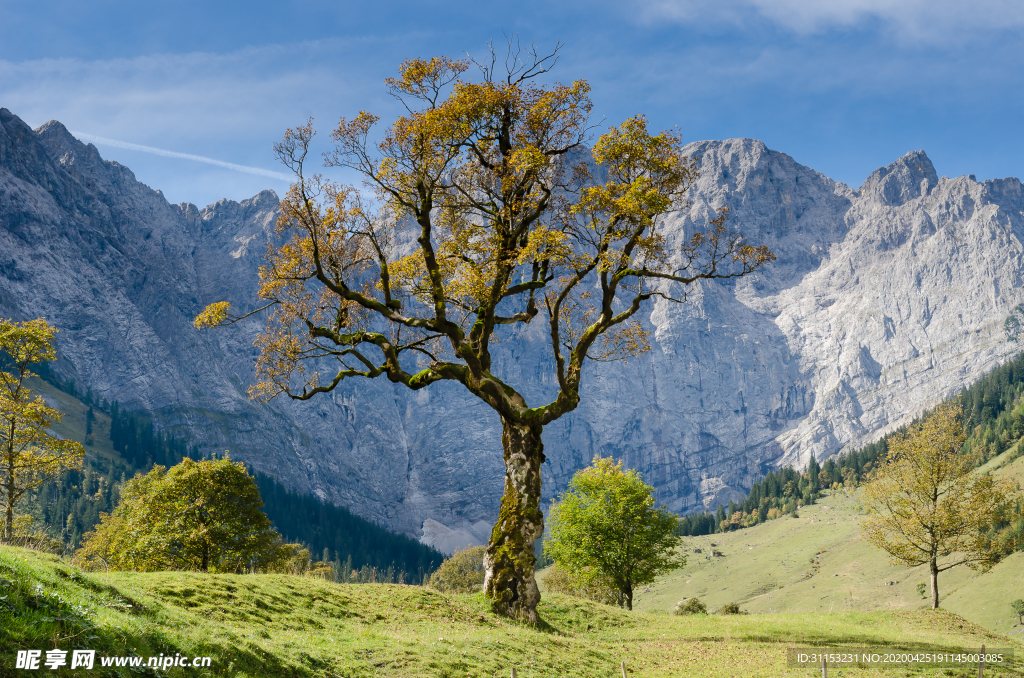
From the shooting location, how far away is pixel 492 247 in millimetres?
25469

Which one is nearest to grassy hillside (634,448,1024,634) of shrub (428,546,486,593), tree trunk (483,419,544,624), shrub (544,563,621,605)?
shrub (544,563,621,605)

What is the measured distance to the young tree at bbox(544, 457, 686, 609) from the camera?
4982cm

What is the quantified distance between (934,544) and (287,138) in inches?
1735

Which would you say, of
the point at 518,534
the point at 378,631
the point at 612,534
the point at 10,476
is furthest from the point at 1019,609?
the point at 10,476

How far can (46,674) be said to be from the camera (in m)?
8.75

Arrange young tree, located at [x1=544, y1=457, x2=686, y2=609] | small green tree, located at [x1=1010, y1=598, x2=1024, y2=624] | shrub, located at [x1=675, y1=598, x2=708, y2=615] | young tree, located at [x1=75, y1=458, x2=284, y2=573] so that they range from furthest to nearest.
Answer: small green tree, located at [x1=1010, y1=598, x2=1024, y2=624], shrub, located at [x1=675, y1=598, x2=708, y2=615], young tree, located at [x1=544, y1=457, x2=686, y2=609], young tree, located at [x1=75, y1=458, x2=284, y2=573]

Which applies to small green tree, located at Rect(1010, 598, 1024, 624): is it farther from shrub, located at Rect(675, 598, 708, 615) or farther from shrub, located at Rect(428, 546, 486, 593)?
shrub, located at Rect(428, 546, 486, 593)

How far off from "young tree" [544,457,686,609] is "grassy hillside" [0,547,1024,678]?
69.8 feet

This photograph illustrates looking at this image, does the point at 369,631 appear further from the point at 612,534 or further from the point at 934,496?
the point at 934,496

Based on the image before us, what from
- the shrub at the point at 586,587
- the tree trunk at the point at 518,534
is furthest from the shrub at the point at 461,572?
the tree trunk at the point at 518,534

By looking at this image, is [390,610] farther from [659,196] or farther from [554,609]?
[659,196]

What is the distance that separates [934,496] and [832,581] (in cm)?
12192

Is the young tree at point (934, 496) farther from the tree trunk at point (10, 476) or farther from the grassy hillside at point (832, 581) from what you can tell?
the grassy hillside at point (832, 581)

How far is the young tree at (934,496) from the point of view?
40688 mm
